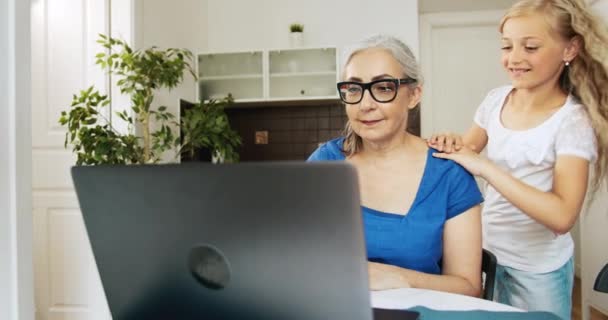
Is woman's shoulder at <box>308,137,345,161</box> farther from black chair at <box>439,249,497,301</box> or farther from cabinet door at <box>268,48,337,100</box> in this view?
cabinet door at <box>268,48,337,100</box>

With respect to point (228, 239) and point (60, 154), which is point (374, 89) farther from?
point (60, 154)

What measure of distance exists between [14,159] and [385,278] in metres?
1.60

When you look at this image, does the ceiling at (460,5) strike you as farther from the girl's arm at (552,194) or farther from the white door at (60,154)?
the girl's arm at (552,194)

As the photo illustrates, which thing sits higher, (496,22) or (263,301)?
(496,22)

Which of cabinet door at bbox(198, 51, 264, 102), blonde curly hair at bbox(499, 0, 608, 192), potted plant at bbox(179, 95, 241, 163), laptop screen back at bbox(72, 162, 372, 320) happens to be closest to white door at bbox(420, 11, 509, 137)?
cabinet door at bbox(198, 51, 264, 102)

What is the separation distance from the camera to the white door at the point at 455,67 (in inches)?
178

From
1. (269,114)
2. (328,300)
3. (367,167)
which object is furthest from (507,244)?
(269,114)

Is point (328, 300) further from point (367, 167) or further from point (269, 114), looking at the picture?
point (269, 114)

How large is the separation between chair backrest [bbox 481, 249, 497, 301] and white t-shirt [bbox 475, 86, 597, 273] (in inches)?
8.3

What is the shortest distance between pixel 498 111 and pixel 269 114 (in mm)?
3007

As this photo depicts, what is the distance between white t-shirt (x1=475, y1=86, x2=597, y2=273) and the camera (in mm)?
1265

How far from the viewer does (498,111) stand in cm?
154

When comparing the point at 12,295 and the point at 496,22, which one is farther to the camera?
the point at 496,22

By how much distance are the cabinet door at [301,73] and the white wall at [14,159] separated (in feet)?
7.59
